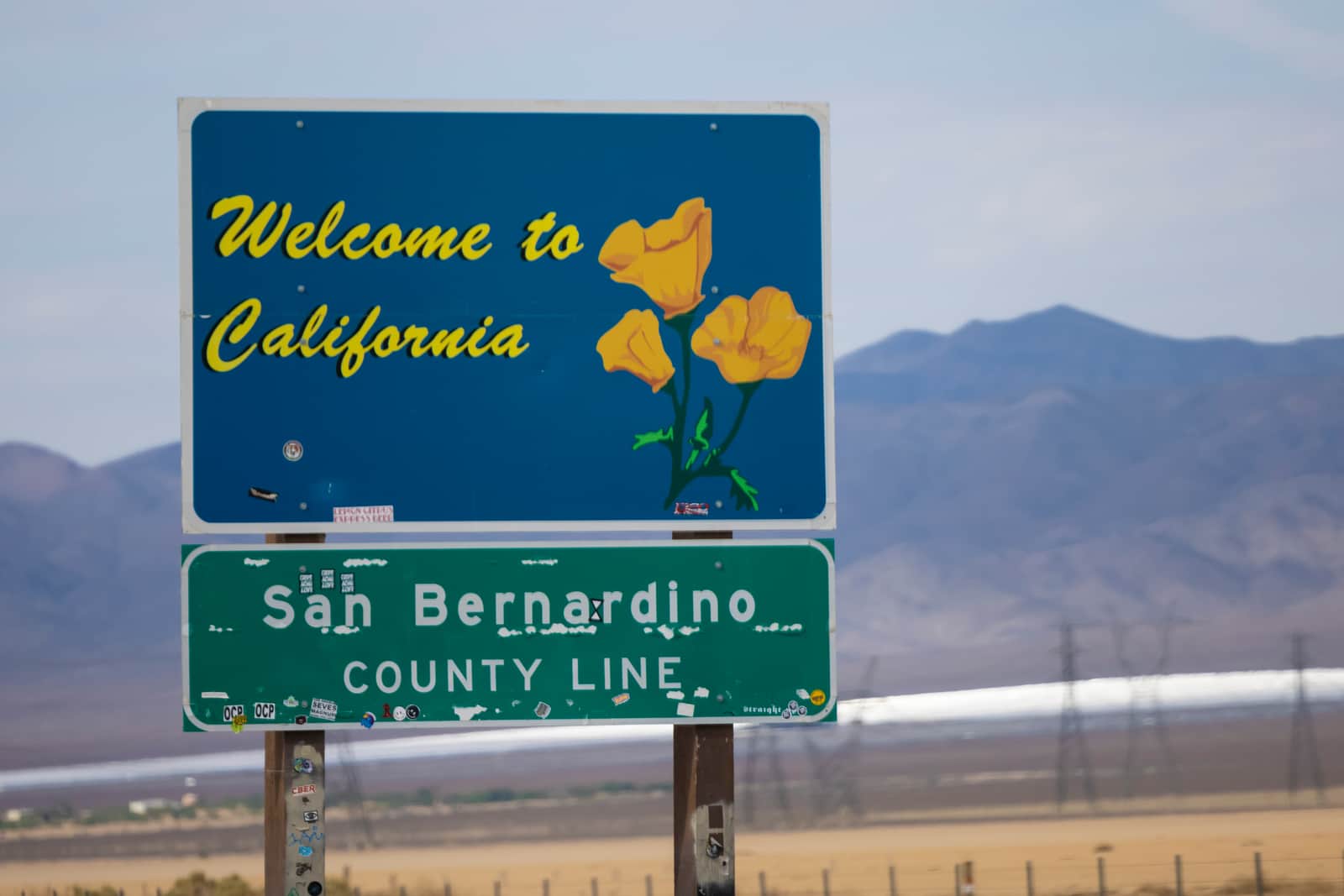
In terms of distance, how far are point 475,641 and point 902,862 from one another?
81.0m

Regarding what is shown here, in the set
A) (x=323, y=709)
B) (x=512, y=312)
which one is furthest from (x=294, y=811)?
(x=512, y=312)

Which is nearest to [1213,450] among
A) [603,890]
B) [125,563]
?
[125,563]

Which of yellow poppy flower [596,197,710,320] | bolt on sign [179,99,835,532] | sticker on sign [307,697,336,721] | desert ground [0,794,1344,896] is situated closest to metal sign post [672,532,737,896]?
bolt on sign [179,99,835,532]

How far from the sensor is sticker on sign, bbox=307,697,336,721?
937 centimetres

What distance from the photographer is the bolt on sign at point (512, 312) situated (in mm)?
9508

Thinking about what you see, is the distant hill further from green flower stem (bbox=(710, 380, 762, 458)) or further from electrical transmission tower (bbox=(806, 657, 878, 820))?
green flower stem (bbox=(710, 380, 762, 458))

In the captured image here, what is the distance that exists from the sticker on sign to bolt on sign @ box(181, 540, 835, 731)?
10 mm

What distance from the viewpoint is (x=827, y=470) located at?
Result: 31.3 ft

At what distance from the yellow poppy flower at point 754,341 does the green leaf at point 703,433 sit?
0.21m

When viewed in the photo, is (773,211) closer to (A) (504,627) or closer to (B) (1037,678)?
(A) (504,627)

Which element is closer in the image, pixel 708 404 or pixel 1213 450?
pixel 708 404

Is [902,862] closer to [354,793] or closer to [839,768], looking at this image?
[354,793]

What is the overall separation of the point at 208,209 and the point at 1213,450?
7880 inches

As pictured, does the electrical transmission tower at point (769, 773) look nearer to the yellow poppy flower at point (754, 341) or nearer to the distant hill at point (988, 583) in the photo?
the distant hill at point (988, 583)
